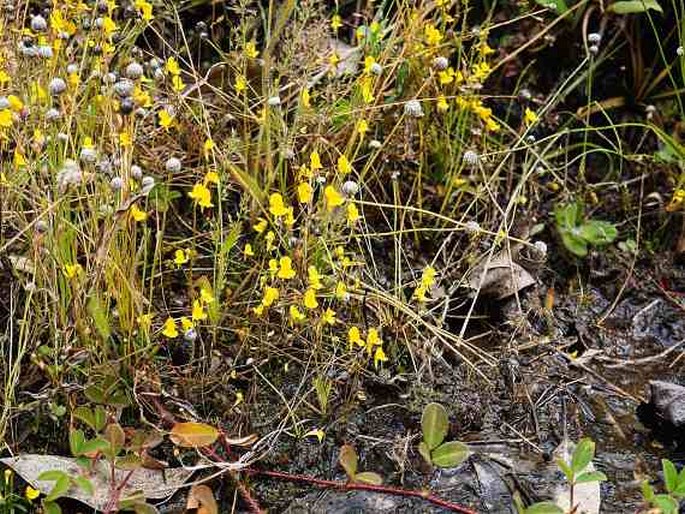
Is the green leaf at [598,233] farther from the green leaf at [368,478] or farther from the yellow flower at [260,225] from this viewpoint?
the green leaf at [368,478]

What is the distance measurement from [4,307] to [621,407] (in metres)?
1.12

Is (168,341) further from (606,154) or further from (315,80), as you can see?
(606,154)

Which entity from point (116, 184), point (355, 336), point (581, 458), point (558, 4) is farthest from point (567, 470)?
point (558, 4)

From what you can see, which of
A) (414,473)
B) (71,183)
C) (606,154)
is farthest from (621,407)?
(71,183)

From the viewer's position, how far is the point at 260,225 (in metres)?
1.73

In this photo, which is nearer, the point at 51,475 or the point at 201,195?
the point at 51,475

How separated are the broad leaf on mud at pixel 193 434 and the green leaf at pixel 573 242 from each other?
1.01 m

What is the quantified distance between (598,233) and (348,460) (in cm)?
95

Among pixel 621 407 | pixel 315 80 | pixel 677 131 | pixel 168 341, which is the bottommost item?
pixel 621 407

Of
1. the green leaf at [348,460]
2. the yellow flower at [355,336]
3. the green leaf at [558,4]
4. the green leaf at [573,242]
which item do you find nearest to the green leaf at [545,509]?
the green leaf at [348,460]

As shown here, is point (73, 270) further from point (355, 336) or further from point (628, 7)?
point (628, 7)

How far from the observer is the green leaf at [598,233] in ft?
7.18

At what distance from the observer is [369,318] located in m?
1.79

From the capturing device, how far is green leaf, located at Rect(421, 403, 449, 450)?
1545 mm
